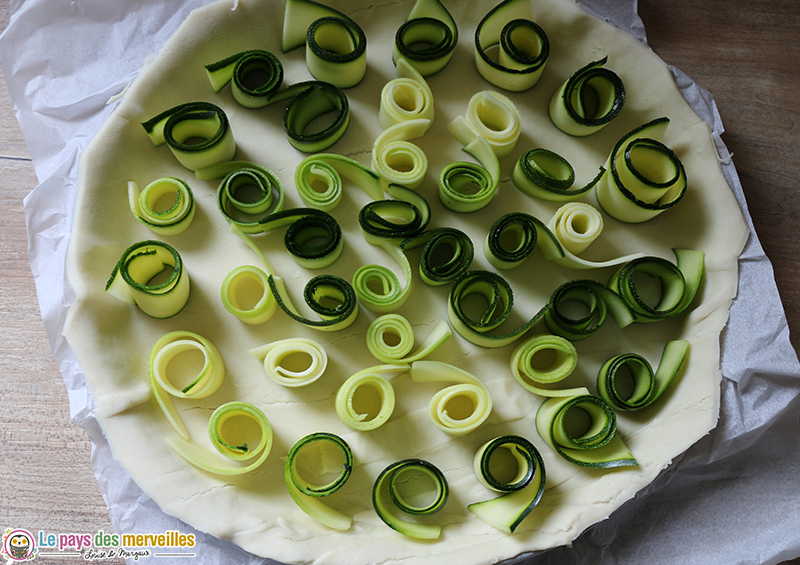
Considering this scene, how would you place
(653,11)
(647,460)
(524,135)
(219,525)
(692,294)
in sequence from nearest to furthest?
(219,525)
(647,460)
(692,294)
(524,135)
(653,11)

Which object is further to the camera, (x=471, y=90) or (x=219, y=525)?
(x=471, y=90)

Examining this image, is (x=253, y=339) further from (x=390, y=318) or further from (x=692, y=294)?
(x=692, y=294)

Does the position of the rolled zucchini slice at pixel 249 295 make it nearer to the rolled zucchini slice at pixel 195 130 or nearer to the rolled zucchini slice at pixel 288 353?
the rolled zucchini slice at pixel 288 353

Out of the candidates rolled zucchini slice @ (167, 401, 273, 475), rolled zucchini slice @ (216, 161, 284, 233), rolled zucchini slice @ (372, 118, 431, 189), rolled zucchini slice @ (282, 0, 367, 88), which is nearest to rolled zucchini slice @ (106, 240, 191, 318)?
rolled zucchini slice @ (216, 161, 284, 233)

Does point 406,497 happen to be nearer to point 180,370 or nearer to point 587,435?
point 587,435

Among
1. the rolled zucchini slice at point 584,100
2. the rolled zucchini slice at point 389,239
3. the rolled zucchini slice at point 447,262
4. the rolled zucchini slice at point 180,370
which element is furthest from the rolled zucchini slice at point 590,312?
the rolled zucchini slice at point 180,370

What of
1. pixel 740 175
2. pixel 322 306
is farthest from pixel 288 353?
pixel 740 175

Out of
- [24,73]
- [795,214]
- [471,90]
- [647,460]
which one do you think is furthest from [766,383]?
[24,73]
